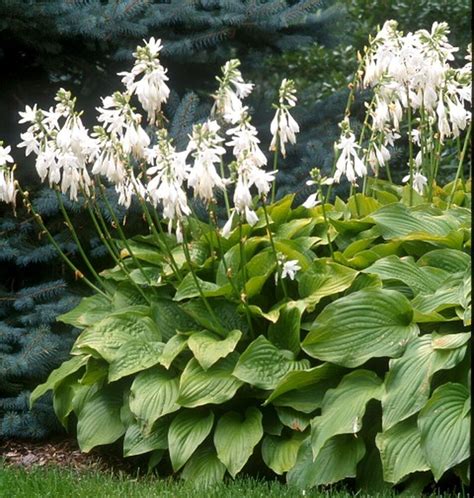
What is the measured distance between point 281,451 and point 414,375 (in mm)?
765

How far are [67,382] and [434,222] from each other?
83.6 inches

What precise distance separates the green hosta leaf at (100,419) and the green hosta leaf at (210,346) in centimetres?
65

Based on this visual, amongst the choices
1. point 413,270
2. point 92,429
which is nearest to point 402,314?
point 413,270

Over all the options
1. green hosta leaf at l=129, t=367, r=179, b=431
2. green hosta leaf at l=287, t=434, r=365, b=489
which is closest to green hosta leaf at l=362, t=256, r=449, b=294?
green hosta leaf at l=287, t=434, r=365, b=489

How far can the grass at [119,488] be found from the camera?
4137mm

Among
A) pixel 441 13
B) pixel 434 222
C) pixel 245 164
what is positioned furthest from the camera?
pixel 441 13

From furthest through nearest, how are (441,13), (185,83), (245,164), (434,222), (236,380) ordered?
(441,13)
(185,83)
(434,222)
(236,380)
(245,164)

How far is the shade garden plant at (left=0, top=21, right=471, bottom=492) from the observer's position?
425cm

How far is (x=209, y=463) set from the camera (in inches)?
184

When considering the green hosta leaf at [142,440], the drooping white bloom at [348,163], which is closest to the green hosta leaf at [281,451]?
the green hosta leaf at [142,440]

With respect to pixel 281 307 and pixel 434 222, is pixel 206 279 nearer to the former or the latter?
pixel 281 307

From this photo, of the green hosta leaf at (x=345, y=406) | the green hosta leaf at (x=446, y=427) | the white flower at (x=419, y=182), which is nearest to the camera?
the green hosta leaf at (x=446, y=427)

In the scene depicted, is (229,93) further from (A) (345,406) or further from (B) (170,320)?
(A) (345,406)

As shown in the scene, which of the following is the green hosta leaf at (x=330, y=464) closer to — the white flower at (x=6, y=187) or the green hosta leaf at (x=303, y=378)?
the green hosta leaf at (x=303, y=378)
